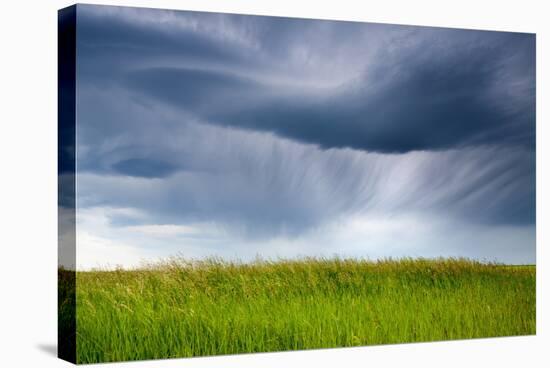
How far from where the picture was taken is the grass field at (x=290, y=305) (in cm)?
1133

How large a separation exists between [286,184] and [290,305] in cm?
154

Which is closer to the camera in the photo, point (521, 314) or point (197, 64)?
point (197, 64)

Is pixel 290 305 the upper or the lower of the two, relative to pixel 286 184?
lower

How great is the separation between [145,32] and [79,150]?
5.48 ft

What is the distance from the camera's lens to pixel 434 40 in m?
13.3

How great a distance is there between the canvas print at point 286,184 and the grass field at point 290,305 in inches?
0.9

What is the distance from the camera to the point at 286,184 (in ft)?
40.8

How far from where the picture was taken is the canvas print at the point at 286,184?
1139cm

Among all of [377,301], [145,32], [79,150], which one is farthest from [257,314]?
[145,32]

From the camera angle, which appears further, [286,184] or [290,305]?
[286,184]

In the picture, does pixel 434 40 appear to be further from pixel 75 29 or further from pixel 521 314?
pixel 75 29

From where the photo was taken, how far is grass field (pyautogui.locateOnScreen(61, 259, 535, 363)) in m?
11.3

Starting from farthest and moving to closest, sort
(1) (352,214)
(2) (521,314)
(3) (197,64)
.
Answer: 1. (2) (521,314)
2. (1) (352,214)
3. (3) (197,64)

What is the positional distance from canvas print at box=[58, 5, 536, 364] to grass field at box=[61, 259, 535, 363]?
0.02 m
